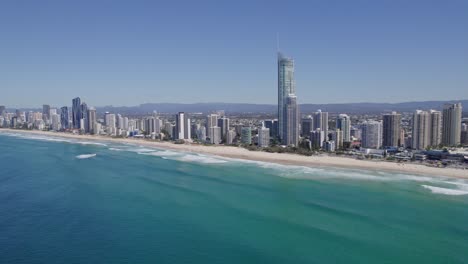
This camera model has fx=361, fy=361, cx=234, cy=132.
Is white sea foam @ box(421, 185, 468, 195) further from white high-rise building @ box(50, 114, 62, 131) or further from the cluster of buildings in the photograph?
white high-rise building @ box(50, 114, 62, 131)

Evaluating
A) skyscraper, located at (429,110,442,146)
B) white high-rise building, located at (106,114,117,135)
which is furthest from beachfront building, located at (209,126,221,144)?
skyscraper, located at (429,110,442,146)

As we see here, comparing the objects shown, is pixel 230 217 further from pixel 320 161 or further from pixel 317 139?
pixel 317 139

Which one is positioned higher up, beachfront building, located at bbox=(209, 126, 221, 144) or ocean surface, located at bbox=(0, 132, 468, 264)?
beachfront building, located at bbox=(209, 126, 221, 144)

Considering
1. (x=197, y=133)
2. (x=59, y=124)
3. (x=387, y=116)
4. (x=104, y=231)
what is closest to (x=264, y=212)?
(x=104, y=231)

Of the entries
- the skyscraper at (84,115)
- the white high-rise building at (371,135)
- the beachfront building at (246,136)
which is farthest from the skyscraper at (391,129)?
the skyscraper at (84,115)

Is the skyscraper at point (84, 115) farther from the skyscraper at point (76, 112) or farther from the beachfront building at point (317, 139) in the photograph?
the beachfront building at point (317, 139)

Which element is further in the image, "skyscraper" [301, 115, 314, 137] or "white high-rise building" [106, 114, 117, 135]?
"white high-rise building" [106, 114, 117, 135]
